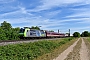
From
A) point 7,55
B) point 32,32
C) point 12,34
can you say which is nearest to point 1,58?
point 7,55

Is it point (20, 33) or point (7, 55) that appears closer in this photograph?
point (7, 55)

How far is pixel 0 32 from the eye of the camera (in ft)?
165

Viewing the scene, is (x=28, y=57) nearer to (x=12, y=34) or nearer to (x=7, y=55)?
(x=7, y=55)

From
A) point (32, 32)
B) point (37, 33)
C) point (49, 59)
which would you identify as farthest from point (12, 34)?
point (49, 59)

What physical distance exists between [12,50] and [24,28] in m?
39.5

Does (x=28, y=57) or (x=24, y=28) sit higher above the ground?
(x=24, y=28)

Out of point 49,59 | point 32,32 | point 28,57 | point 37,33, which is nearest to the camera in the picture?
point 28,57

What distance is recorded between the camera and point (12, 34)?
2218 inches

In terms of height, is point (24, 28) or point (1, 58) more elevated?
point (24, 28)

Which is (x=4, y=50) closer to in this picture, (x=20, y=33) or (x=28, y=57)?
(x=28, y=57)

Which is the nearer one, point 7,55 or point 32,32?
point 7,55

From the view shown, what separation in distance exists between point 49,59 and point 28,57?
262 centimetres

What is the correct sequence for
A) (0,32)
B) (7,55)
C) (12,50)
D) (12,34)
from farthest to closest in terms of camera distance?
(12,34)
(0,32)
(12,50)
(7,55)

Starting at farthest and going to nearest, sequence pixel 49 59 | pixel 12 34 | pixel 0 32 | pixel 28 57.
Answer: pixel 12 34
pixel 0 32
pixel 49 59
pixel 28 57
